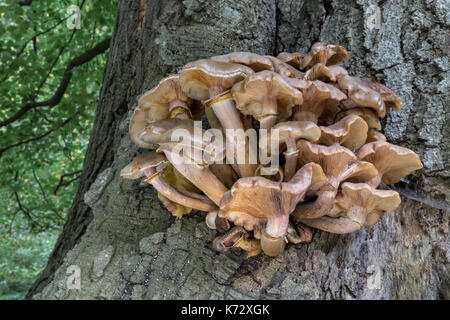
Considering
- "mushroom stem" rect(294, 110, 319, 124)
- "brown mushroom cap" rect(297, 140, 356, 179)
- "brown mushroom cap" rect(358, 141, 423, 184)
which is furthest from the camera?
"mushroom stem" rect(294, 110, 319, 124)

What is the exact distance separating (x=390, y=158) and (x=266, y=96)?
624 millimetres

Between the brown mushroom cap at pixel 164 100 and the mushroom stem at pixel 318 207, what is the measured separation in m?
0.74

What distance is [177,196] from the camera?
172 centimetres

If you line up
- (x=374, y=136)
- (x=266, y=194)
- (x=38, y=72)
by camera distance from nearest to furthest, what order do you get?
(x=266, y=194) → (x=374, y=136) → (x=38, y=72)

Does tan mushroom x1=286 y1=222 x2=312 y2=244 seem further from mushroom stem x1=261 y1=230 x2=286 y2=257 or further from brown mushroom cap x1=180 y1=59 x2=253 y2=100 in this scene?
brown mushroom cap x1=180 y1=59 x2=253 y2=100

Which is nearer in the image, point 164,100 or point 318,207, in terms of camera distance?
point 318,207

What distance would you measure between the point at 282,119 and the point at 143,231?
0.97 m

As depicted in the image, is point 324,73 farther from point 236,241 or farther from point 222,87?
point 236,241

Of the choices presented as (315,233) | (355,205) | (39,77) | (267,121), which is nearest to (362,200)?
(355,205)

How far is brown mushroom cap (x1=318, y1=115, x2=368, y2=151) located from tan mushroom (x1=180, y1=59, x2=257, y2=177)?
1.06 feet

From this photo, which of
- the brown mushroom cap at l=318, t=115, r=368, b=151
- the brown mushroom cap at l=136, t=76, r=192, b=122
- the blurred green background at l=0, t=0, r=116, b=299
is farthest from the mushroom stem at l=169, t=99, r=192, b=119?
the blurred green background at l=0, t=0, r=116, b=299

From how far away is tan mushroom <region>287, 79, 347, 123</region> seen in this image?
155cm

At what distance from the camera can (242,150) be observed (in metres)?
1.61
